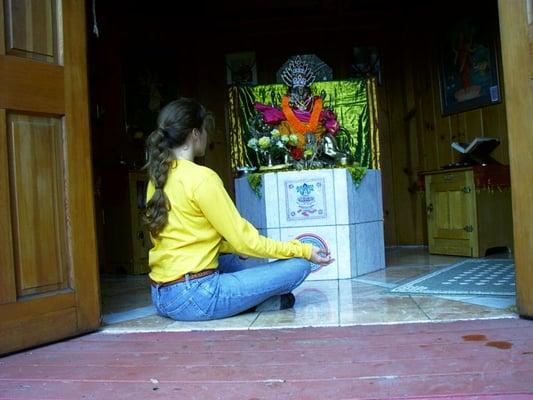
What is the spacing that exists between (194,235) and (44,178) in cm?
61

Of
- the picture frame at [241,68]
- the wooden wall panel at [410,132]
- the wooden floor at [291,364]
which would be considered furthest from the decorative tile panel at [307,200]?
the picture frame at [241,68]

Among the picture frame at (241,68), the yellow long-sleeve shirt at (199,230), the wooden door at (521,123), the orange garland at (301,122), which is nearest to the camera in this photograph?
the wooden door at (521,123)

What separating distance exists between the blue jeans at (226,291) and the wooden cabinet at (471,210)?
2.40m

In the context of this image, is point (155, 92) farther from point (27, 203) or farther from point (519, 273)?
point (519, 273)

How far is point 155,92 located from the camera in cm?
534

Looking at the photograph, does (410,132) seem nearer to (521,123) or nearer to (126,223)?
(126,223)

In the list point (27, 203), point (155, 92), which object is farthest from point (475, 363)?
point (155, 92)

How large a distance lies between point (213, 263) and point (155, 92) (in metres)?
3.48

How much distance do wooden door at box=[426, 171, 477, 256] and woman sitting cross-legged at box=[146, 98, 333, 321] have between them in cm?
245

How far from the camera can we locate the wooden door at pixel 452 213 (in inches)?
170

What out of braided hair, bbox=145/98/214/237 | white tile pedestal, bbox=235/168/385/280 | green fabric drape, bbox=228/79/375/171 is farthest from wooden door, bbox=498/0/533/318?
green fabric drape, bbox=228/79/375/171

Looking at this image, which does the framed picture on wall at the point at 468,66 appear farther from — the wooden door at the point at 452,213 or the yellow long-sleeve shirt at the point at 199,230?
the yellow long-sleeve shirt at the point at 199,230

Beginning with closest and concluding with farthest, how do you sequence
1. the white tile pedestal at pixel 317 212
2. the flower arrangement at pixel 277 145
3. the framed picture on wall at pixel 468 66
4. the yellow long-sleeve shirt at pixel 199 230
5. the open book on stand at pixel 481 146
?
1. the yellow long-sleeve shirt at pixel 199 230
2. the white tile pedestal at pixel 317 212
3. the flower arrangement at pixel 277 145
4. the open book on stand at pixel 481 146
5. the framed picture on wall at pixel 468 66

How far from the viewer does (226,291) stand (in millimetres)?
2230
